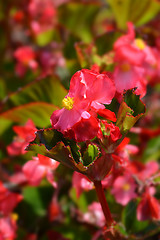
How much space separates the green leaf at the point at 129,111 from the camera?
411 millimetres

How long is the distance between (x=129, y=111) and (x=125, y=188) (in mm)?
267

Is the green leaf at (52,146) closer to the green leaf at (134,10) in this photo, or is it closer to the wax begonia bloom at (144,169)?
the wax begonia bloom at (144,169)

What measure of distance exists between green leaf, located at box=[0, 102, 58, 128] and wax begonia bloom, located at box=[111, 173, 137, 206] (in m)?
0.21

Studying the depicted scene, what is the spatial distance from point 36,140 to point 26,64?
0.80 metres

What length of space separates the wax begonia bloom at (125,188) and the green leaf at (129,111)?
0.78 ft

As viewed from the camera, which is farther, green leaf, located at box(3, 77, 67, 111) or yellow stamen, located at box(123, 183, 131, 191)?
green leaf, located at box(3, 77, 67, 111)

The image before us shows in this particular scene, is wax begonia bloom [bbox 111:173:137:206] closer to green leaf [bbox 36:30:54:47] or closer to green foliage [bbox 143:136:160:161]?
green foliage [bbox 143:136:160:161]

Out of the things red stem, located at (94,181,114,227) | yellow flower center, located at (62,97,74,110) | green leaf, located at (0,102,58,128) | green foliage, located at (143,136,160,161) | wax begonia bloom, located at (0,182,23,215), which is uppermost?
green leaf, located at (0,102,58,128)

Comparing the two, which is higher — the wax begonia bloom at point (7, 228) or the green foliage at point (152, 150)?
the green foliage at point (152, 150)

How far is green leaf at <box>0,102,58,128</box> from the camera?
69 centimetres

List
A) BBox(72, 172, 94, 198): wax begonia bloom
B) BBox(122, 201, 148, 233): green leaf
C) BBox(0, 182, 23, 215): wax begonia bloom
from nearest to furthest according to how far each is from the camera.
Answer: BBox(72, 172, 94, 198): wax begonia bloom, BBox(122, 201, 148, 233): green leaf, BBox(0, 182, 23, 215): wax begonia bloom

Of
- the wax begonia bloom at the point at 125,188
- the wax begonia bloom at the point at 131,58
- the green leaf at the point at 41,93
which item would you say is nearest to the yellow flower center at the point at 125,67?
the wax begonia bloom at the point at 131,58

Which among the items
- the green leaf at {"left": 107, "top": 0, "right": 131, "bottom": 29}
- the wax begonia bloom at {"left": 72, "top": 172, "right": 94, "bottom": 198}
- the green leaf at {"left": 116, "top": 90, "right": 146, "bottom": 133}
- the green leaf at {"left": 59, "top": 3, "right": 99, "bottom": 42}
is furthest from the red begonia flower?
the green leaf at {"left": 59, "top": 3, "right": 99, "bottom": 42}

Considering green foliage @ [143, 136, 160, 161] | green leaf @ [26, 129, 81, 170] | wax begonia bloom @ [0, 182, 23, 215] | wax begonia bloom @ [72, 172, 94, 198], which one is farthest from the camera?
green foliage @ [143, 136, 160, 161]
